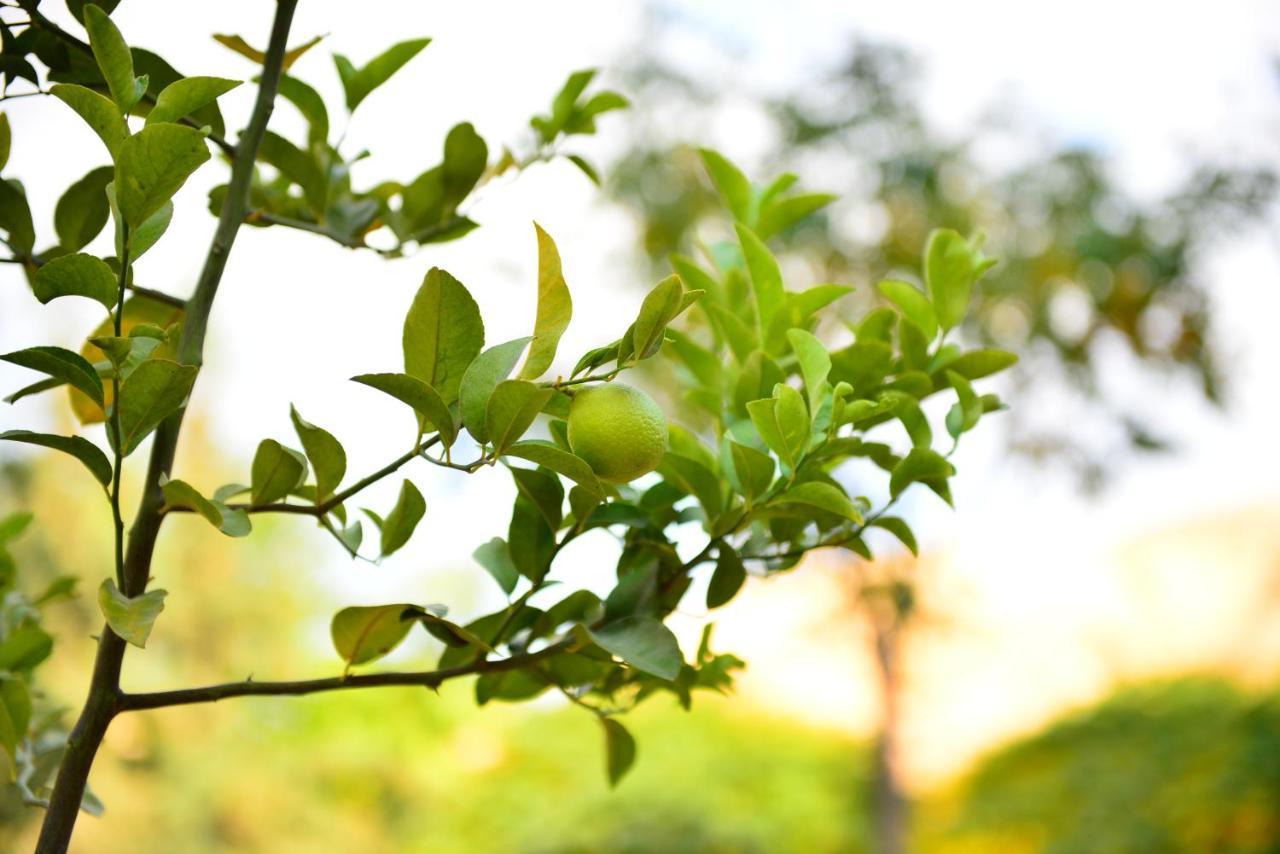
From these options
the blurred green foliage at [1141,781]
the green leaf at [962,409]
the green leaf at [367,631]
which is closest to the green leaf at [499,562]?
the green leaf at [367,631]

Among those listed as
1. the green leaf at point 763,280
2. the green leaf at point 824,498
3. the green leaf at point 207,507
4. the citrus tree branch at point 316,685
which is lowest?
the citrus tree branch at point 316,685

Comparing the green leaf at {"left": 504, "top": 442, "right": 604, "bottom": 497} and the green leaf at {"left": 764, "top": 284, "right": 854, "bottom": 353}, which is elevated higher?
the green leaf at {"left": 764, "top": 284, "right": 854, "bottom": 353}

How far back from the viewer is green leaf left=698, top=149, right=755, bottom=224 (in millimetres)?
406

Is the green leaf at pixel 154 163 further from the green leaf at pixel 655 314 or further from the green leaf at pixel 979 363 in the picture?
the green leaf at pixel 979 363

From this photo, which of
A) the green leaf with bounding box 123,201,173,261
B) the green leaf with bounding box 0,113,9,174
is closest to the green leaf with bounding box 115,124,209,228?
the green leaf with bounding box 123,201,173,261

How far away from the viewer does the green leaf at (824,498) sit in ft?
0.93

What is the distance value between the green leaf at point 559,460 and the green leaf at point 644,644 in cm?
4

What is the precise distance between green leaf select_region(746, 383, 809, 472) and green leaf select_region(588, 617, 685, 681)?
2.2 inches

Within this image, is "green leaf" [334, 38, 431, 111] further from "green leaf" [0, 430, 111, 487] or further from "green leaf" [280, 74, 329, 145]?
"green leaf" [0, 430, 111, 487]

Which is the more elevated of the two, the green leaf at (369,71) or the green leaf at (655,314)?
the green leaf at (369,71)

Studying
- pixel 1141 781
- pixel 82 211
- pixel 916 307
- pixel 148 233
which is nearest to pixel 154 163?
pixel 148 233

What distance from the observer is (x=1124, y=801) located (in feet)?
12.3

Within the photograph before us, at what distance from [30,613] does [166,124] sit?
0.82 ft

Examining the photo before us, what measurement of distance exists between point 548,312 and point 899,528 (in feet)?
0.51
